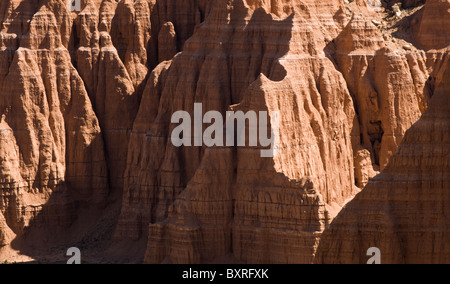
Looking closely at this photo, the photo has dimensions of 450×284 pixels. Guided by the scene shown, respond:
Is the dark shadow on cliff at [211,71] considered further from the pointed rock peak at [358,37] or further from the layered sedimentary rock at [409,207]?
the layered sedimentary rock at [409,207]

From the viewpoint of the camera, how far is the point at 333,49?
113688 mm

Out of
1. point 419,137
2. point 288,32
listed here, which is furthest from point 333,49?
point 419,137

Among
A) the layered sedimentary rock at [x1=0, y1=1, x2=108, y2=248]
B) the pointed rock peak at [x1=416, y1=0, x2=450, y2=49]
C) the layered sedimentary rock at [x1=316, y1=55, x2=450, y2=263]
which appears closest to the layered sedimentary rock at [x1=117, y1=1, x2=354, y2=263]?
the layered sedimentary rock at [x1=0, y1=1, x2=108, y2=248]

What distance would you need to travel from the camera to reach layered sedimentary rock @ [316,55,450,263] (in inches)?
3656

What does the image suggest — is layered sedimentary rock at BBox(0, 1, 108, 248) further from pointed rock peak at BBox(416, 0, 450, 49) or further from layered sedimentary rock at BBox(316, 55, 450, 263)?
layered sedimentary rock at BBox(316, 55, 450, 263)

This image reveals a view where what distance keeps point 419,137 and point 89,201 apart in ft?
91.0

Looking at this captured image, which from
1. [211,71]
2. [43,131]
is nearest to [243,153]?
[211,71]

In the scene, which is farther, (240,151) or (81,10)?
(81,10)

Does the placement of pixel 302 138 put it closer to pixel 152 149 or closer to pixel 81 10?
pixel 152 149

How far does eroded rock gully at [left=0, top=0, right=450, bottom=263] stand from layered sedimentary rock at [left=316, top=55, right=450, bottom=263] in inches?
444

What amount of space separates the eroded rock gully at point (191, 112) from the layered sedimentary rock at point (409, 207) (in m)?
11.3

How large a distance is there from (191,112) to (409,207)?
19.9 metres

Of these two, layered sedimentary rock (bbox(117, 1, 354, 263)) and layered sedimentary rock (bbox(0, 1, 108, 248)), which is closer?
layered sedimentary rock (bbox(117, 1, 354, 263))

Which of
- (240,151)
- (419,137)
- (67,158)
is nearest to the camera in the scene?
(419,137)
